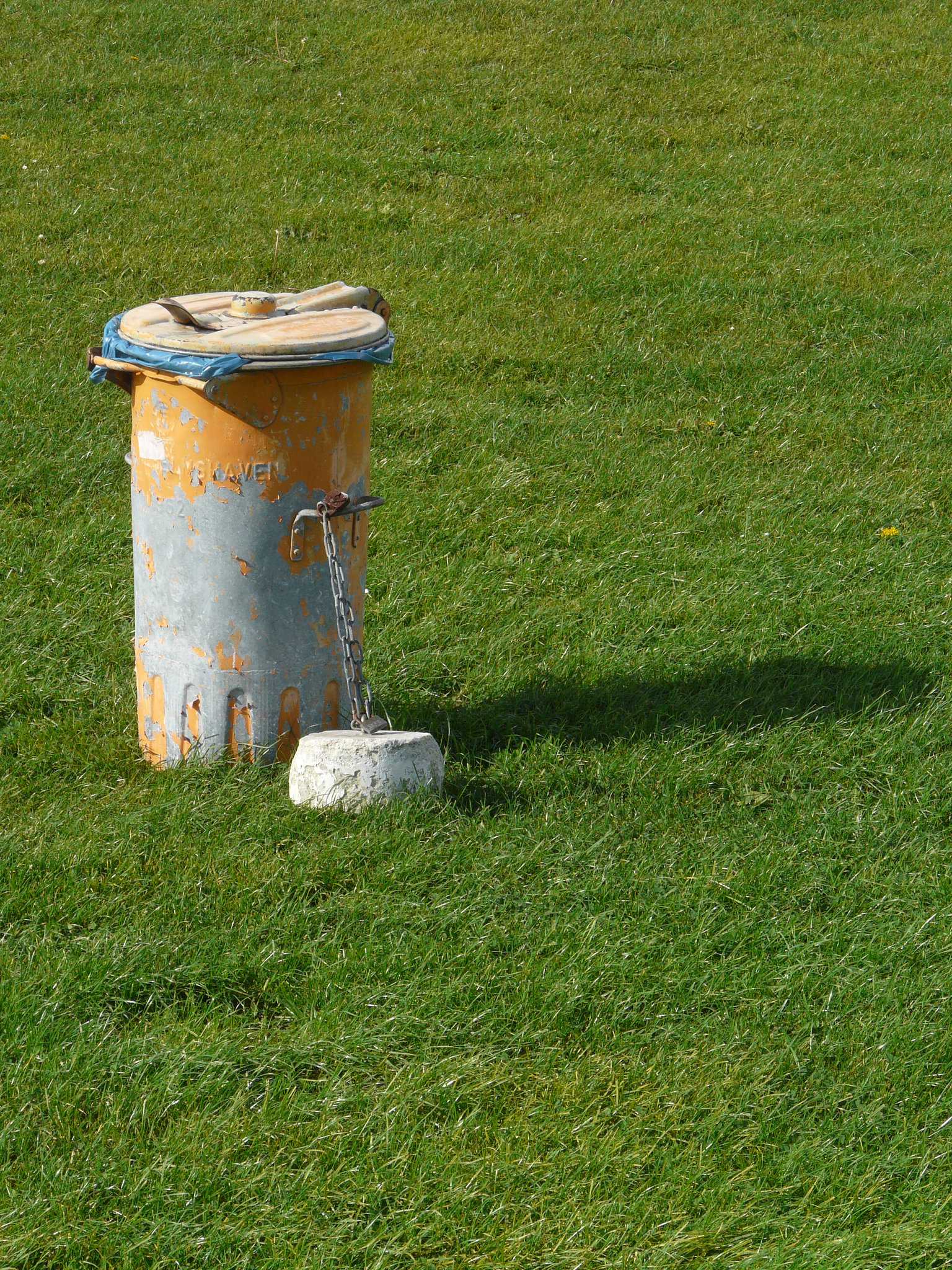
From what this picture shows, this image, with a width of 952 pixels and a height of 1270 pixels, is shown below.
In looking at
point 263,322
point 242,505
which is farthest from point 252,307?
point 242,505

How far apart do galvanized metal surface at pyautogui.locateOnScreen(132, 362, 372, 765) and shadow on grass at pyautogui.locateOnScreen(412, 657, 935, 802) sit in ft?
1.81

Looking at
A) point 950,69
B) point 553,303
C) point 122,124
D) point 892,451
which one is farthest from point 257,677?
point 950,69

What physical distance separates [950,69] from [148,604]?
10.2 meters

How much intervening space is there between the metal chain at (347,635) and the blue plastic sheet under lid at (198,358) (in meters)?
0.38

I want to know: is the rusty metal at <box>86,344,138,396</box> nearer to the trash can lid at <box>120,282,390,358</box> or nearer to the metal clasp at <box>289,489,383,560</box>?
the trash can lid at <box>120,282,390,358</box>

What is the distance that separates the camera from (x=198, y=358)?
10.9 feet

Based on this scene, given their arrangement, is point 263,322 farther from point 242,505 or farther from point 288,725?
point 288,725

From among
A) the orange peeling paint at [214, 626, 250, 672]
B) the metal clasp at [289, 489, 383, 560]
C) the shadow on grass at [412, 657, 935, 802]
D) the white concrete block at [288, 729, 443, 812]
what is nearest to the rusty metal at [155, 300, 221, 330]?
the metal clasp at [289, 489, 383, 560]

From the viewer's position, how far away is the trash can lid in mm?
3363

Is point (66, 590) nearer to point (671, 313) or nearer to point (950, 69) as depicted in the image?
point (671, 313)

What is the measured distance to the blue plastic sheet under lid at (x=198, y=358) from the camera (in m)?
3.30

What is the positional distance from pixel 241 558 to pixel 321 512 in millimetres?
249

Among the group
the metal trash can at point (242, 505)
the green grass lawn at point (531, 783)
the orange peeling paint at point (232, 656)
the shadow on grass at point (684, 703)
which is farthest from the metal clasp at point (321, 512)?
the shadow on grass at point (684, 703)

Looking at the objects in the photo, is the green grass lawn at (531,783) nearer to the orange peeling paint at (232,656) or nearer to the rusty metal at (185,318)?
the orange peeling paint at (232,656)
